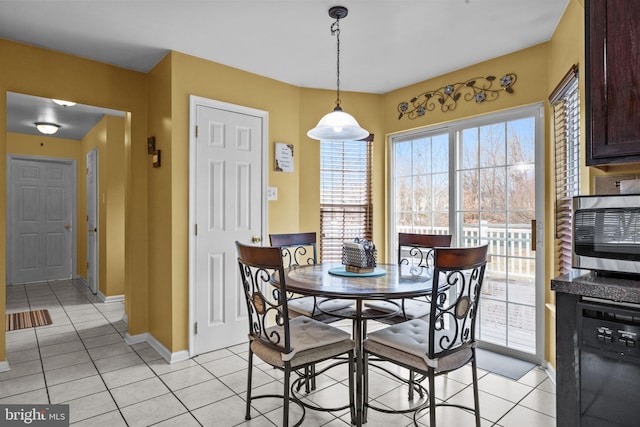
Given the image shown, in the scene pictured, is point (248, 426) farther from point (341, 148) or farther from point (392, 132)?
point (392, 132)

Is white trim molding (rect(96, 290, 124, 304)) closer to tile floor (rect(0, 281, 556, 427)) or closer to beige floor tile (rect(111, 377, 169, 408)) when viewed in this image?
tile floor (rect(0, 281, 556, 427))

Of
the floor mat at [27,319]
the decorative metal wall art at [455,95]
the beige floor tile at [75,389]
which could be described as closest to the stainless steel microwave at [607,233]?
the decorative metal wall art at [455,95]

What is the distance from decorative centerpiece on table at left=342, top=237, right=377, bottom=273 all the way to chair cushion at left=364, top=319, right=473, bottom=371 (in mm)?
440

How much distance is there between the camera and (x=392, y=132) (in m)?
4.07

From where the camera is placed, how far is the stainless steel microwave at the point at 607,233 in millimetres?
1475

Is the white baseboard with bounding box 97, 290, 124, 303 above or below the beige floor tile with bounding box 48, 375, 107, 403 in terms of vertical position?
above

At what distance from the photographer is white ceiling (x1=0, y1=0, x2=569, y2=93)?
94.3 inches

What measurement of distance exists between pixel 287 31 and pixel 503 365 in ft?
10.3

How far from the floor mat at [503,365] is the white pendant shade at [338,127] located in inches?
83.5

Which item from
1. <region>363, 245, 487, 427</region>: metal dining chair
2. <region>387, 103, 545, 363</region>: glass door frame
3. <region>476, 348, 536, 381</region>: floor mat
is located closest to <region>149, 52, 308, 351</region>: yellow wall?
<region>363, 245, 487, 427</region>: metal dining chair

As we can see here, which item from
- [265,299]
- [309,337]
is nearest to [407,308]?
[309,337]

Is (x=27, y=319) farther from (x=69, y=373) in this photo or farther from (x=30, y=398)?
(x=30, y=398)

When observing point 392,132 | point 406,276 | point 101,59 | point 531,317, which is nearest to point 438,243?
point 406,276

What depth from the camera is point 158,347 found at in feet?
10.7
